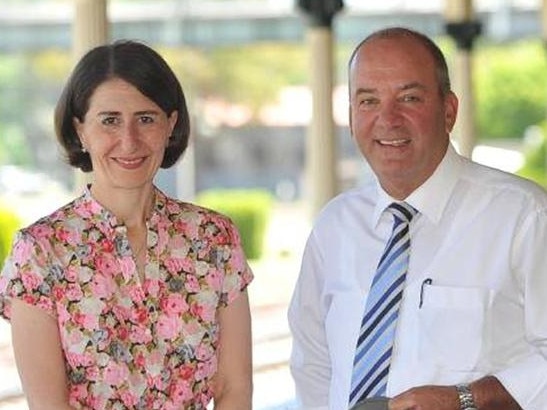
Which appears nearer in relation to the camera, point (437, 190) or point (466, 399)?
point (466, 399)

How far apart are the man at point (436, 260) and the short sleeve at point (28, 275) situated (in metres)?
0.69

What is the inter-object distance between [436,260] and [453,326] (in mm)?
151

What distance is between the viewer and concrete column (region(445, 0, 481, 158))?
15.0 metres

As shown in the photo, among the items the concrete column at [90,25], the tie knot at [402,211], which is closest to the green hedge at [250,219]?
the concrete column at [90,25]

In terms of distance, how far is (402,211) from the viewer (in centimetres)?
295

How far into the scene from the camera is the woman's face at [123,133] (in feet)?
8.65

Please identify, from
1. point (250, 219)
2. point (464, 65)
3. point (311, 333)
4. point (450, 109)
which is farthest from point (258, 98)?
point (450, 109)

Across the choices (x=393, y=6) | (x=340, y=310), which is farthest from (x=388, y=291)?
(x=393, y=6)

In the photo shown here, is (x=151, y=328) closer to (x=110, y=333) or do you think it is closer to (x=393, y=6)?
(x=110, y=333)

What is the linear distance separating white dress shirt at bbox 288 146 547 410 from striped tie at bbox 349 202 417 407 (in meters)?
0.02

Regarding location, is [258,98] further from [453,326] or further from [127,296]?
[127,296]

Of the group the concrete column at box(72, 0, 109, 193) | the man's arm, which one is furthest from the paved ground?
the man's arm

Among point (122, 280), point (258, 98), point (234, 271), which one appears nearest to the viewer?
point (122, 280)

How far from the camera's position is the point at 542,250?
279 centimetres
